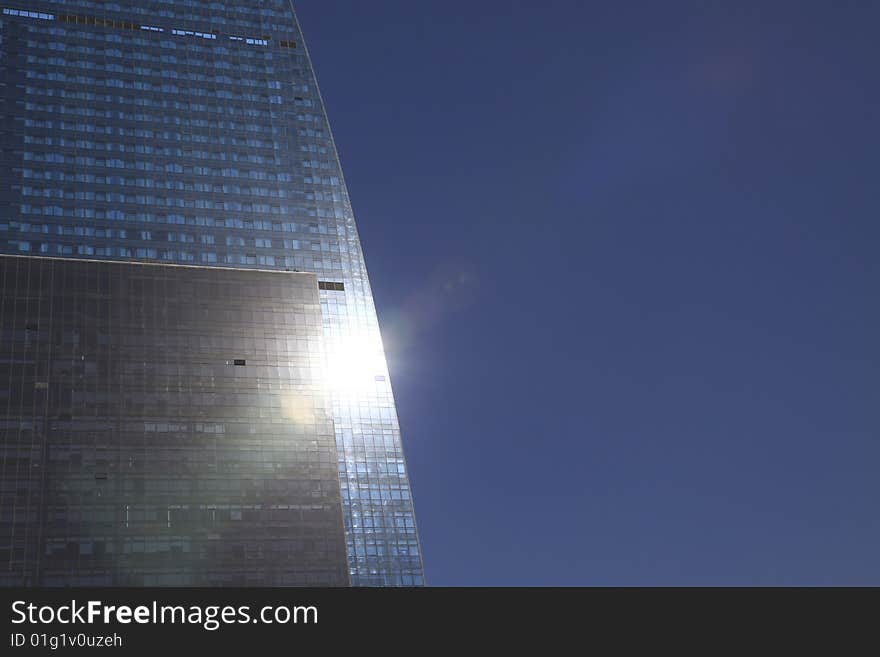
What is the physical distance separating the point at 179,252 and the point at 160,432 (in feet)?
155

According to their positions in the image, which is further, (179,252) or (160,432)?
(179,252)

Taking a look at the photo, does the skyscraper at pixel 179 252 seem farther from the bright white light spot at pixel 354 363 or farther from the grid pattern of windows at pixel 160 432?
the grid pattern of windows at pixel 160 432

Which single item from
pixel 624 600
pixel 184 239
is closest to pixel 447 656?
pixel 624 600

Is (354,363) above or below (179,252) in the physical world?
below

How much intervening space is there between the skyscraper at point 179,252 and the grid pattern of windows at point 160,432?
43 cm

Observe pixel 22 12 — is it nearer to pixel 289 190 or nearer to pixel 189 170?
pixel 189 170

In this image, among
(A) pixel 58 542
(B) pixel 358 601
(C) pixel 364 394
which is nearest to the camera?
(B) pixel 358 601

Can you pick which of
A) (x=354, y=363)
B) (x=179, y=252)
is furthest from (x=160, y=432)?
(x=179, y=252)

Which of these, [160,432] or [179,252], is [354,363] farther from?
[160,432]

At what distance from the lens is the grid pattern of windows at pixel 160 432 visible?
13750 cm

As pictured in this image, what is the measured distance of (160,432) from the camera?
147 m

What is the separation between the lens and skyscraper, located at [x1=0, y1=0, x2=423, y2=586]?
146 metres

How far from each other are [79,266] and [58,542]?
44.6 metres

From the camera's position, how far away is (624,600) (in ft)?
78.4
